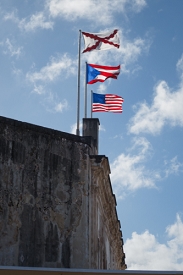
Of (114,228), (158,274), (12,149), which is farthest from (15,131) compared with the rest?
(114,228)

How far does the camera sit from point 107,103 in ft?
70.4

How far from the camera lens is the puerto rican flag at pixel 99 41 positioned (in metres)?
21.4

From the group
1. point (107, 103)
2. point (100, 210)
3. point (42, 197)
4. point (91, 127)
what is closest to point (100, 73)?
point (107, 103)

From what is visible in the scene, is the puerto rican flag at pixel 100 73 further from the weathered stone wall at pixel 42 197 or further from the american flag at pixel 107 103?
the weathered stone wall at pixel 42 197

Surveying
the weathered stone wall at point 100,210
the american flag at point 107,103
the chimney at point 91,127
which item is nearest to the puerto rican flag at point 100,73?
the american flag at point 107,103

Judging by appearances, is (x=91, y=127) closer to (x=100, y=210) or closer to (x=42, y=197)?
(x=100, y=210)

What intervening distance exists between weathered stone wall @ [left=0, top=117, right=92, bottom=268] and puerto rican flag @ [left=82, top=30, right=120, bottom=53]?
5.15 m

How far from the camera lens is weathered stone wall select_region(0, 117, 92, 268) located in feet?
52.8

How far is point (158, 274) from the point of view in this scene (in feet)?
42.1

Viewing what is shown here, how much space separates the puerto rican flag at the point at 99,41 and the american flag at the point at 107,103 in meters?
1.83

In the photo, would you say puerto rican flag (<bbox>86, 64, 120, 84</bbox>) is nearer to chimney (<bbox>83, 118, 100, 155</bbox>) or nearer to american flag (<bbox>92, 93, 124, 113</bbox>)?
american flag (<bbox>92, 93, 124, 113</bbox>)

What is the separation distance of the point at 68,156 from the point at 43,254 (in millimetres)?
3104

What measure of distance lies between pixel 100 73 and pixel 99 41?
126 cm

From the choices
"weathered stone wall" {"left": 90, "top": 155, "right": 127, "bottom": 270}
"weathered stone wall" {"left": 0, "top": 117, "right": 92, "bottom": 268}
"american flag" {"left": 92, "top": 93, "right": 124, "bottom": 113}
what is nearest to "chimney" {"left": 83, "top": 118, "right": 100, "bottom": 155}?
"american flag" {"left": 92, "top": 93, "right": 124, "bottom": 113}
